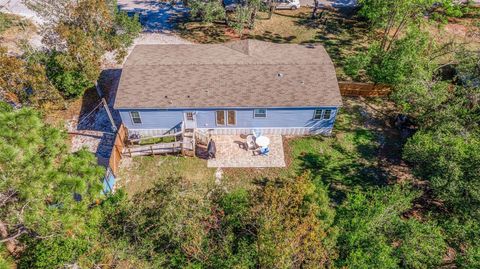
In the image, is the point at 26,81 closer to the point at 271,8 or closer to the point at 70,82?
the point at 70,82

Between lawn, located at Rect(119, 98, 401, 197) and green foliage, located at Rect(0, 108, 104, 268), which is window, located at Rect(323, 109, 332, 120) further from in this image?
green foliage, located at Rect(0, 108, 104, 268)

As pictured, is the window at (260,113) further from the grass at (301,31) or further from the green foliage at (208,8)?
the green foliage at (208,8)

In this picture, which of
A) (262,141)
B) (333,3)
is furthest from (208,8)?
(333,3)

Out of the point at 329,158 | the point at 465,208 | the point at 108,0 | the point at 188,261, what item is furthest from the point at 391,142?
the point at 108,0

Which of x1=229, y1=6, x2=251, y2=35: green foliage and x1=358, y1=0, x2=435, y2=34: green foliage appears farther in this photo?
x1=229, y1=6, x2=251, y2=35: green foliage

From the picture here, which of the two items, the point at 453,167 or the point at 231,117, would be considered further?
the point at 231,117

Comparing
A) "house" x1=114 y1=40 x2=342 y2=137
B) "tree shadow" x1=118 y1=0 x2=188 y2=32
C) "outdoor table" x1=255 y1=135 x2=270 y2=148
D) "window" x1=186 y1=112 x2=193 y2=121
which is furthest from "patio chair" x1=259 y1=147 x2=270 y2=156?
"tree shadow" x1=118 y1=0 x2=188 y2=32

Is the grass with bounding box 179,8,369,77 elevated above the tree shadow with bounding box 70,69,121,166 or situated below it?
above
